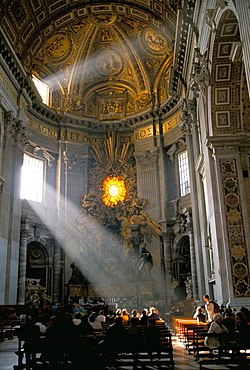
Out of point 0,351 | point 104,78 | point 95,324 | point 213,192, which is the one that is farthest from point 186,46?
point 0,351

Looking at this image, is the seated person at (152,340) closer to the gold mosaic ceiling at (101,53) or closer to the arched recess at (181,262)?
the arched recess at (181,262)

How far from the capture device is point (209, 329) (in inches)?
277

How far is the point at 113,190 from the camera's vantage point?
82.9 feet

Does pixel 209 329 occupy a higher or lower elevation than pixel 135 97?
lower

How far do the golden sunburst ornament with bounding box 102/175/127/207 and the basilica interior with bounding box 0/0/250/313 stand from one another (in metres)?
0.08

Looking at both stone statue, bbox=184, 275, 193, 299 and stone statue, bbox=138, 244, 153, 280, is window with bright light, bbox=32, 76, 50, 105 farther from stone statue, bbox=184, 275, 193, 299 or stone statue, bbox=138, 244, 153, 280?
stone statue, bbox=184, 275, 193, 299

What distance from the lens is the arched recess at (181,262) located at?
825 inches

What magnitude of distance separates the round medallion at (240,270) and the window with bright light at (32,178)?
43.7ft

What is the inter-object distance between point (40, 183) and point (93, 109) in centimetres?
678

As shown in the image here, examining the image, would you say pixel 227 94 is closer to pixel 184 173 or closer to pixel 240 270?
pixel 240 270

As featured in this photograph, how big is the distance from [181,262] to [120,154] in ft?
27.3

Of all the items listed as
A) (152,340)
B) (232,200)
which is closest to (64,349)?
(152,340)

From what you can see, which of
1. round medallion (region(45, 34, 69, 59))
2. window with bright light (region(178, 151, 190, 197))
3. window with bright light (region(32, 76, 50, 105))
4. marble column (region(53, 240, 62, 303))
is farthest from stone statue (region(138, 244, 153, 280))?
round medallion (region(45, 34, 69, 59))

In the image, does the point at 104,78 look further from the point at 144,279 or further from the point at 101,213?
the point at 144,279
